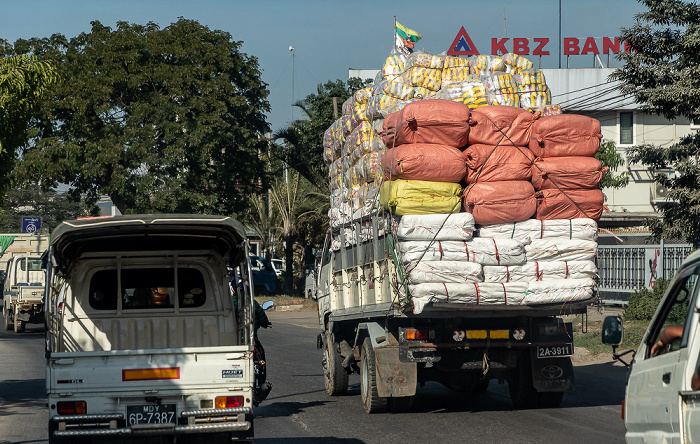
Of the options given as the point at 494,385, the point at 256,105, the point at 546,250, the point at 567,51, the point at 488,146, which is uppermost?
the point at 567,51

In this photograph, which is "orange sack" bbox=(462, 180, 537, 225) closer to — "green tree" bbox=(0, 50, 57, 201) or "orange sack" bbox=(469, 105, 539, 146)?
"orange sack" bbox=(469, 105, 539, 146)

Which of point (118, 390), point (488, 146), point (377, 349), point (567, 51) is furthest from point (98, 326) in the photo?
point (567, 51)

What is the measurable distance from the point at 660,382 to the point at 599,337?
13.3 metres

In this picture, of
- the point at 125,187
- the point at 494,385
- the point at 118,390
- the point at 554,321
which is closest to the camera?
the point at 118,390

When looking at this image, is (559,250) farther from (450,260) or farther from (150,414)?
(150,414)

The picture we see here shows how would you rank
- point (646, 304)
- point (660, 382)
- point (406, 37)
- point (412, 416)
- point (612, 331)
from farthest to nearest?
point (406, 37) → point (646, 304) → point (412, 416) → point (612, 331) → point (660, 382)

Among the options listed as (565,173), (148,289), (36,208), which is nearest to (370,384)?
(148,289)

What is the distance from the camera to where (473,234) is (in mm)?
9727

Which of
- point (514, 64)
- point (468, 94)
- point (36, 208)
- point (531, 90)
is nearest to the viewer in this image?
point (468, 94)

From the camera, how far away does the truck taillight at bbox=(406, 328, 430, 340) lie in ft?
32.8

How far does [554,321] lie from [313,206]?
1063 inches

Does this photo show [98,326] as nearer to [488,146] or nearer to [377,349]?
[377,349]

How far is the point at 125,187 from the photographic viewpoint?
113 feet

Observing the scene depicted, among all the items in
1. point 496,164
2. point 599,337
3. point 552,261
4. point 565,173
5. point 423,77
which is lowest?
point 599,337
